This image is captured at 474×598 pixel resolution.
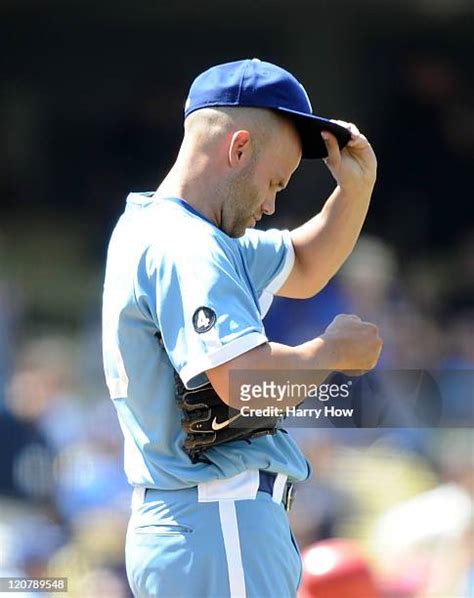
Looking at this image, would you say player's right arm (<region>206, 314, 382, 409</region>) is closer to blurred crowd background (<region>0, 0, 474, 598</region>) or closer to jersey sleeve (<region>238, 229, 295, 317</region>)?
jersey sleeve (<region>238, 229, 295, 317</region>)

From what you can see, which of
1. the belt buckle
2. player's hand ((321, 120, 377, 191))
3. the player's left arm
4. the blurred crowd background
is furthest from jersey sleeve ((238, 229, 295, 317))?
the blurred crowd background

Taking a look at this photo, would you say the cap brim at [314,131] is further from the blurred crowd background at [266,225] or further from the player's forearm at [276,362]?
the blurred crowd background at [266,225]

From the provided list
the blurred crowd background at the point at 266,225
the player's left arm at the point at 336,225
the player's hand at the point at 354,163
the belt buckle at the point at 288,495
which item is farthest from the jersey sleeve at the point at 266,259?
the blurred crowd background at the point at 266,225

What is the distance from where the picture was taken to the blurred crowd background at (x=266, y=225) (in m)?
2.66

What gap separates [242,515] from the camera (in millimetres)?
1506

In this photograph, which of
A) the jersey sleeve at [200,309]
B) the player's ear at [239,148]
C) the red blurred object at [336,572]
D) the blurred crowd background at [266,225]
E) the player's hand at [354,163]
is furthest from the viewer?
the blurred crowd background at [266,225]

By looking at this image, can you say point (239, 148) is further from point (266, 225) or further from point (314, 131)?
point (266, 225)

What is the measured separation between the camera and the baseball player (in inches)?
56.3

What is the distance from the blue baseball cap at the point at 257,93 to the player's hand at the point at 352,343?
291 mm

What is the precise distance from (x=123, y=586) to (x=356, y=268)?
0.93 metres

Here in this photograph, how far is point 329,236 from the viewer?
1.81m

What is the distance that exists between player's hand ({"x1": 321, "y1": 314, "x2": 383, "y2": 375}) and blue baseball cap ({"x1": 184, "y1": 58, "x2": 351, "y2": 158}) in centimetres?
29

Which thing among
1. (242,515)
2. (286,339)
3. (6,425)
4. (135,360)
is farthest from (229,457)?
(6,425)

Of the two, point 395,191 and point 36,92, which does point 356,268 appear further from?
point 36,92
